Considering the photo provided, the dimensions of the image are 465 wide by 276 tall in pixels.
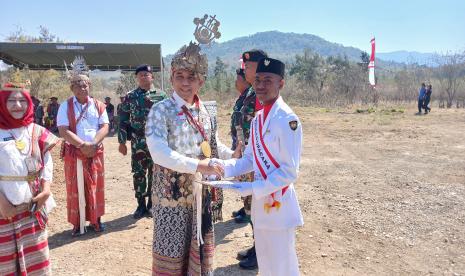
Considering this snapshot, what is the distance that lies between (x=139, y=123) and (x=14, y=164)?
229 cm

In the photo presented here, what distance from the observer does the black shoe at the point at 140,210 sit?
515cm

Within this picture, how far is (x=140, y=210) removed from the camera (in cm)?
519

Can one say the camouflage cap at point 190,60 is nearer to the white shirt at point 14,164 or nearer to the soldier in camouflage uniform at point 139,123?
the white shirt at point 14,164

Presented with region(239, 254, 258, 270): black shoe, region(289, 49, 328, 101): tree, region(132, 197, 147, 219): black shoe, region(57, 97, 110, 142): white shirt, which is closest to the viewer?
region(239, 254, 258, 270): black shoe

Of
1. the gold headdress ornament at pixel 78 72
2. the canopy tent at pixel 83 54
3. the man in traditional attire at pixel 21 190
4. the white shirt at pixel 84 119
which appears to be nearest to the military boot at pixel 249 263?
the man in traditional attire at pixel 21 190

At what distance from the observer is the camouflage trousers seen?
4965mm

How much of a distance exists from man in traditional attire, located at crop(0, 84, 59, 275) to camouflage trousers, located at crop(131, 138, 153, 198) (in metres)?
2.08

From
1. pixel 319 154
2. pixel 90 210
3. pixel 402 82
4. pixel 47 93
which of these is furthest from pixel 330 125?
pixel 402 82

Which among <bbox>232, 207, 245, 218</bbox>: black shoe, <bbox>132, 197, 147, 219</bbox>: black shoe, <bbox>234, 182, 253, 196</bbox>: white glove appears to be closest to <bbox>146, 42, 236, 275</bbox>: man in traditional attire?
<bbox>234, 182, 253, 196</bbox>: white glove

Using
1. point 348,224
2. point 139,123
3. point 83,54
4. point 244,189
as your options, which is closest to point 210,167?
point 244,189

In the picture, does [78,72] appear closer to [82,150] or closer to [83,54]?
[82,150]

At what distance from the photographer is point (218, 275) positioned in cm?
364

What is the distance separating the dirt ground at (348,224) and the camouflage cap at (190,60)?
7.28 feet

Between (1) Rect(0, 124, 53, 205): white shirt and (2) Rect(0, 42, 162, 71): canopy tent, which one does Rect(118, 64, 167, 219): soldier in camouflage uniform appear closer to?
(1) Rect(0, 124, 53, 205): white shirt
